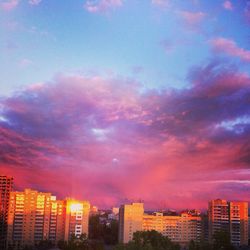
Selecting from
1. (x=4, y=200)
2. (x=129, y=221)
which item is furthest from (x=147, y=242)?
(x=4, y=200)

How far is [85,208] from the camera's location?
21172mm

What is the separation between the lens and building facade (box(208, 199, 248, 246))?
803 inches

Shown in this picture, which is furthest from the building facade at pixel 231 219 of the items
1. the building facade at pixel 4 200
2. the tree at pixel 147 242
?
the building facade at pixel 4 200

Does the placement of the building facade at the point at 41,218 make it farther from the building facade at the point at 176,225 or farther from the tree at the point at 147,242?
the tree at the point at 147,242

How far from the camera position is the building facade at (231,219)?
20.4 meters

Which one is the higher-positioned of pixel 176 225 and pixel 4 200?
pixel 4 200

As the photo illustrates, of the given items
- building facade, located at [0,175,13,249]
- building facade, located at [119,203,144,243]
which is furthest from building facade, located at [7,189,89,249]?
building facade, located at [119,203,144,243]

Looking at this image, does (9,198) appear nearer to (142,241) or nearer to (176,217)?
(142,241)

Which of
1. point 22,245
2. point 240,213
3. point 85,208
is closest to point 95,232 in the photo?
point 85,208

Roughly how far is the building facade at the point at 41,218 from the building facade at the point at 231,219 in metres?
6.47

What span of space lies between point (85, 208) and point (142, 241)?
19.0 ft

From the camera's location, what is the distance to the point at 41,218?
2002 centimetres

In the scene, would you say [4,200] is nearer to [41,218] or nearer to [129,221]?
[41,218]

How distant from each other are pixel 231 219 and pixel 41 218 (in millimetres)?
9321
